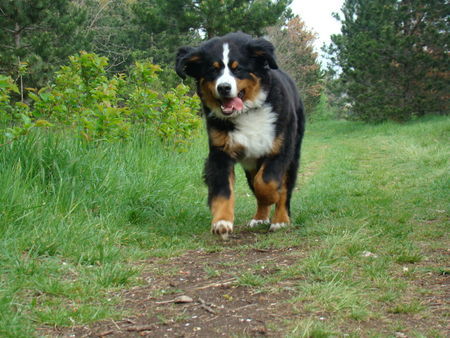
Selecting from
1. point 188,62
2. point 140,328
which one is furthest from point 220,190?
point 140,328

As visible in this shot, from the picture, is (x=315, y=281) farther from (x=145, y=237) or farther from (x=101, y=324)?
(x=145, y=237)

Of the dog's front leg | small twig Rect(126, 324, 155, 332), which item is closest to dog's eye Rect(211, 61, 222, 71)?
the dog's front leg

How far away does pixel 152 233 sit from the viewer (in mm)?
4156

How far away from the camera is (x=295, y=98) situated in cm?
519

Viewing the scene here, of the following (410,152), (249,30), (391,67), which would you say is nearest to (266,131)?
(410,152)

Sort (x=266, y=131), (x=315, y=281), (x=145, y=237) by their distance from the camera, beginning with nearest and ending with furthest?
(x=315, y=281) < (x=145, y=237) < (x=266, y=131)

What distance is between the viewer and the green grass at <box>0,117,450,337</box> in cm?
248

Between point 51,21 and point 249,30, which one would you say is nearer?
point 51,21

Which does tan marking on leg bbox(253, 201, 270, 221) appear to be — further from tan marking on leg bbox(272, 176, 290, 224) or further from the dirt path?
the dirt path

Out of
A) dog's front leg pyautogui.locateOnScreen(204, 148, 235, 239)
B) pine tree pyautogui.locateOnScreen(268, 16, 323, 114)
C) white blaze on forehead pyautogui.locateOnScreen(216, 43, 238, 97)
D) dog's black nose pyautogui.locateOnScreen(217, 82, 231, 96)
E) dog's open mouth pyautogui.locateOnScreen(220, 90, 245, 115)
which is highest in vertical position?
white blaze on forehead pyautogui.locateOnScreen(216, 43, 238, 97)

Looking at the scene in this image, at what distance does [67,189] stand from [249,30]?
1705 centimetres

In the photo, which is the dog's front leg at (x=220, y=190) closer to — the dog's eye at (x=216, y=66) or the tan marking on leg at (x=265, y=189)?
the tan marking on leg at (x=265, y=189)

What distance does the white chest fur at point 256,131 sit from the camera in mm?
4262

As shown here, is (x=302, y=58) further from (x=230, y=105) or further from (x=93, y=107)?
(x=230, y=105)
